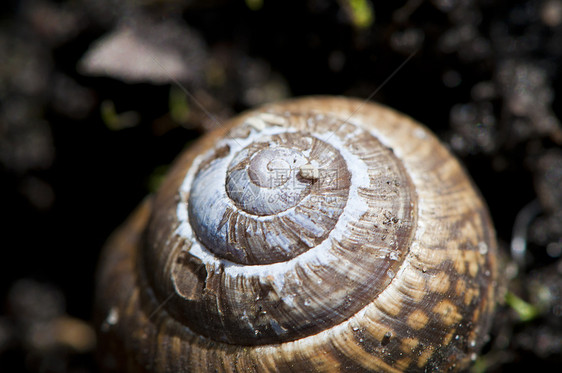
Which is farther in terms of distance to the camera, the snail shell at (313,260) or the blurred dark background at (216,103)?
the blurred dark background at (216,103)

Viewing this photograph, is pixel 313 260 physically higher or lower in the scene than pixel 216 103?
higher

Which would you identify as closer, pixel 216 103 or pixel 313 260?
pixel 313 260

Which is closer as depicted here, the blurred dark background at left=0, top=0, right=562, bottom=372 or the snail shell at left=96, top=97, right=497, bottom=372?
the snail shell at left=96, top=97, right=497, bottom=372

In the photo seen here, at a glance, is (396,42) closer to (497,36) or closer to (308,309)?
(497,36)
